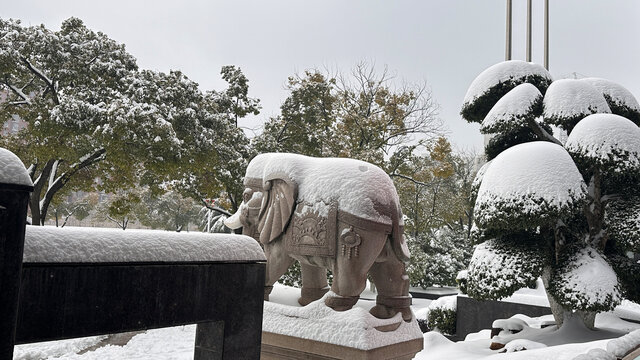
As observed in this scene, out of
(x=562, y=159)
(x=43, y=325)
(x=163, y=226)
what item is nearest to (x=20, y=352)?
(x=43, y=325)

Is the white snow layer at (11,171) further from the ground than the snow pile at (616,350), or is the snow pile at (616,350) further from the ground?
the white snow layer at (11,171)

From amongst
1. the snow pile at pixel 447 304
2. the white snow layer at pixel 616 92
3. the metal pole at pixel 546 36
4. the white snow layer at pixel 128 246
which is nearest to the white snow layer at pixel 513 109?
the white snow layer at pixel 616 92

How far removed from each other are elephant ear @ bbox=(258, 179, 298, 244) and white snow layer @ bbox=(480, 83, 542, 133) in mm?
4138

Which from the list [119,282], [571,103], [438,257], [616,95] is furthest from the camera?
[438,257]

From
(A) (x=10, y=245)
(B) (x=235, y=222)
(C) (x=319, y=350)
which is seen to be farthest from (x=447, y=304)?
(A) (x=10, y=245)

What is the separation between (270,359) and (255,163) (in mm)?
1930

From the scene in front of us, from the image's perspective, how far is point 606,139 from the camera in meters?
6.54

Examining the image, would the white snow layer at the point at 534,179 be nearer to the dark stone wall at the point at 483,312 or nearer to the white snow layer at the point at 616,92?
the white snow layer at the point at 616,92

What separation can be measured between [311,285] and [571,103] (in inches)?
193

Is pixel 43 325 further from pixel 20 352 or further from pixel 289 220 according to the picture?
pixel 20 352

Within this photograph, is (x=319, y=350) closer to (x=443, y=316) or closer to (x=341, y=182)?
(x=341, y=182)

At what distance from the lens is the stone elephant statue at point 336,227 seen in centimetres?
432

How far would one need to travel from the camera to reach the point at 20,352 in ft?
19.6

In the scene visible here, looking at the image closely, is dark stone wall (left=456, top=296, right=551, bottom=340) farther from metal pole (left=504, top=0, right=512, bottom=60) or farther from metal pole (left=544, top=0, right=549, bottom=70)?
metal pole (left=544, top=0, right=549, bottom=70)
